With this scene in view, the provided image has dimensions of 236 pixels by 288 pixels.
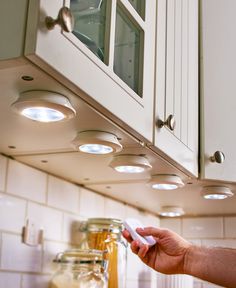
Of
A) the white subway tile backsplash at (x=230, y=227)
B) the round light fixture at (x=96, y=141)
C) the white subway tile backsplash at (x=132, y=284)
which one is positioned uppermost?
the round light fixture at (x=96, y=141)

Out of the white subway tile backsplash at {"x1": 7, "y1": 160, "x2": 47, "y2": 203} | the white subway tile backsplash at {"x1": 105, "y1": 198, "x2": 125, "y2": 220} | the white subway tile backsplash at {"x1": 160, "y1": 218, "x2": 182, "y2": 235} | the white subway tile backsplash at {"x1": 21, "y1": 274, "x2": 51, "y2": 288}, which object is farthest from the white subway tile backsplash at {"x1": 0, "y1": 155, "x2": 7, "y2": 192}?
the white subway tile backsplash at {"x1": 160, "y1": 218, "x2": 182, "y2": 235}

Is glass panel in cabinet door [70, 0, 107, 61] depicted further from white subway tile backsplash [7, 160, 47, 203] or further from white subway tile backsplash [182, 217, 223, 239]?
white subway tile backsplash [182, 217, 223, 239]

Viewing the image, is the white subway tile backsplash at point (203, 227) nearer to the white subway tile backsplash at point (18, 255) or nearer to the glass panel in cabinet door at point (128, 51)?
the white subway tile backsplash at point (18, 255)

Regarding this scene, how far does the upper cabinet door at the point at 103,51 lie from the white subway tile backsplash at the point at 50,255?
0.47 m

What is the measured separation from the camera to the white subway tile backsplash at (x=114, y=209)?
1.70 meters

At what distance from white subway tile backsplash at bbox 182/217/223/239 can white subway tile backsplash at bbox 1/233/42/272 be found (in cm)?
83

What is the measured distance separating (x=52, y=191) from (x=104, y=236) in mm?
203

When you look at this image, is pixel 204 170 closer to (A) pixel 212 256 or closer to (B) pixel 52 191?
(A) pixel 212 256

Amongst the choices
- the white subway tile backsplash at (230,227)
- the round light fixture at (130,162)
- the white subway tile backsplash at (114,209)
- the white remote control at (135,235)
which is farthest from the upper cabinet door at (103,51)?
the white subway tile backsplash at (230,227)

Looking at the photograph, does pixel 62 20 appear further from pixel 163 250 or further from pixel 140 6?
pixel 163 250

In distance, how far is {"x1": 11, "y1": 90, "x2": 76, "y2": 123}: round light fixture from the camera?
2.58 ft

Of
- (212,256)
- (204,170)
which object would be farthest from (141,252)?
(204,170)

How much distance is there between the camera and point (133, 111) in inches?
38.3

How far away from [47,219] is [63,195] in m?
0.10
